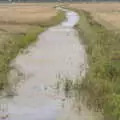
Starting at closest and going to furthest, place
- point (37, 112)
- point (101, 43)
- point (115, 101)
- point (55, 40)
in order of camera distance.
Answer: point (115, 101), point (37, 112), point (101, 43), point (55, 40)

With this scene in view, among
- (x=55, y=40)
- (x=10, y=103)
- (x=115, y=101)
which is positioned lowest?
(x=55, y=40)

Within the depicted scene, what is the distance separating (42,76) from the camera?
657 inches

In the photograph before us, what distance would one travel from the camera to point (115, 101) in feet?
34.4

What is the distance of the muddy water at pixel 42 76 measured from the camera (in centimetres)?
1162

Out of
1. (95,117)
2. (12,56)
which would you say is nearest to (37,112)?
(95,117)

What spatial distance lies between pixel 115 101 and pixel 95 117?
660 millimetres

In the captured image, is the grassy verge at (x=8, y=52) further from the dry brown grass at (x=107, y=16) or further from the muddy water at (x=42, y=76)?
the dry brown grass at (x=107, y=16)

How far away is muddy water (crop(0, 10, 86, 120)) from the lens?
1162 cm

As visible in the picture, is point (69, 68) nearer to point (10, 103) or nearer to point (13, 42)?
point (10, 103)

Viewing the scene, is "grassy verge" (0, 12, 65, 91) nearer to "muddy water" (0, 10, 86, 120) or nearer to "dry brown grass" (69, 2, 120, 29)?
"muddy water" (0, 10, 86, 120)

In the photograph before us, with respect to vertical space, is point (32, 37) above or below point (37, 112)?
below

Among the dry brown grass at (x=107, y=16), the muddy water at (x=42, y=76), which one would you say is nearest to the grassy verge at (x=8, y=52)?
the muddy water at (x=42, y=76)

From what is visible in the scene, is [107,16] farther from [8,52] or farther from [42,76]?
[42,76]

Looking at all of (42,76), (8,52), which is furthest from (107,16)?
(42,76)
